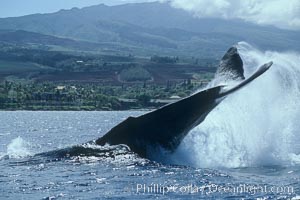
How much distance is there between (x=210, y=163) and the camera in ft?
98.8

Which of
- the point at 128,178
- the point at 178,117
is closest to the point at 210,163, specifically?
the point at 178,117

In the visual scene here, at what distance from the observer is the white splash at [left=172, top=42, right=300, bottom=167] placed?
2938 cm

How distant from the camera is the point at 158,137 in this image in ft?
89.1

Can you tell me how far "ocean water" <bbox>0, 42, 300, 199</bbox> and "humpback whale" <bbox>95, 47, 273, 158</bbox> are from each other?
2.38 feet

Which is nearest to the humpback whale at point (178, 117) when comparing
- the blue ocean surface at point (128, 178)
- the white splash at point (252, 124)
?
the blue ocean surface at point (128, 178)

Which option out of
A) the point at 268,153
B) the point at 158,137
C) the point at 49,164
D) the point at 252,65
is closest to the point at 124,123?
the point at 158,137

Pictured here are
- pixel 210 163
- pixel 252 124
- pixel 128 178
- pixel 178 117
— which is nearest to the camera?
pixel 128 178

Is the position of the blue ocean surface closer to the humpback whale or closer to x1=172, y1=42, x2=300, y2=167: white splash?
x1=172, y1=42, x2=300, y2=167: white splash

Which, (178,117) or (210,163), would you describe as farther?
(210,163)

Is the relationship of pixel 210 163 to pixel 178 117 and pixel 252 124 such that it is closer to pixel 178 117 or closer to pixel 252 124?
pixel 252 124

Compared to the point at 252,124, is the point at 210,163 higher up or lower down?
lower down

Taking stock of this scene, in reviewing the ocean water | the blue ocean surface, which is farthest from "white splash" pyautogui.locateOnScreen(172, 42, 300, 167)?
the blue ocean surface

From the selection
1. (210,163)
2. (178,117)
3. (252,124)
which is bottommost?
(210,163)

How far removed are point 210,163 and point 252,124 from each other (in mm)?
4173
